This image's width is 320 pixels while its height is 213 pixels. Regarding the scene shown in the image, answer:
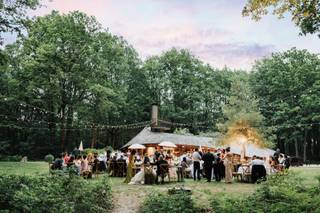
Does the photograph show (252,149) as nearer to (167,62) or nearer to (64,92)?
(64,92)

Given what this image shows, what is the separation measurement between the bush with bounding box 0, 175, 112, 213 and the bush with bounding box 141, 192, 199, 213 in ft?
4.00

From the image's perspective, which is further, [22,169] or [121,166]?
[22,169]

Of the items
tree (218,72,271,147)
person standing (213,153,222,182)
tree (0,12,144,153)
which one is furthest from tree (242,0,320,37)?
tree (0,12,144,153)

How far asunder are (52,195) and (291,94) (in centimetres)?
4541

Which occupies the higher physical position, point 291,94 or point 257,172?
point 291,94

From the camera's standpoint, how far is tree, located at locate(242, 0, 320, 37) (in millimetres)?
8117

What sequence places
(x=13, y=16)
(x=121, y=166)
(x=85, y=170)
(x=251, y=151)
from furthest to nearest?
(x=251, y=151) < (x=121, y=166) < (x=85, y=170) < (x=13, y=16)

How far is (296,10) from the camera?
326 inches

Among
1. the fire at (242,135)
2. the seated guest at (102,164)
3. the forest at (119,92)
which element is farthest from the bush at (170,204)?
the forest at (119,92)

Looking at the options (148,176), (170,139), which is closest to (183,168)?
(148,176)

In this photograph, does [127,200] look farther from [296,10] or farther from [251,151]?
[251,151]

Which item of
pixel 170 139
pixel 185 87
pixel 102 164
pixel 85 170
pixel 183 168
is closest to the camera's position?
pixel 183 168

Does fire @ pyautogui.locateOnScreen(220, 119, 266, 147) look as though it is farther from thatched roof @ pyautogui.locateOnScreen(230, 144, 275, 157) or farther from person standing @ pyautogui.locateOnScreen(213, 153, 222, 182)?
person standing @ pyautogui.locateOnScreen(213, 153, 222, 182)

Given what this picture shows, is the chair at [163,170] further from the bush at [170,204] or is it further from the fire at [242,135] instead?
the fire at [242,135]
